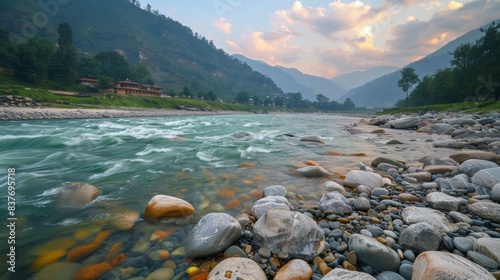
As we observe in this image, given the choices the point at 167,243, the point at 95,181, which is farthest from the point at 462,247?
the point at 95,181

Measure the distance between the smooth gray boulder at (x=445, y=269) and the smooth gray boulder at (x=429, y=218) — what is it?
1164 millimetres

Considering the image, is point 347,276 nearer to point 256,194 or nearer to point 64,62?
point 256,194

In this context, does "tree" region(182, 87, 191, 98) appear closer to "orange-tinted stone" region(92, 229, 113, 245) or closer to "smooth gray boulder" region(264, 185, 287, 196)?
"smooth gray boulder" region(264, 185, 287, 196)

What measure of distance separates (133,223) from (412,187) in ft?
22.8

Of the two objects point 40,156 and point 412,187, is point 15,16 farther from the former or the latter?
point 412,187

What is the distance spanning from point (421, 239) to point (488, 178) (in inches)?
150

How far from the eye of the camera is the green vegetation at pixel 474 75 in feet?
127

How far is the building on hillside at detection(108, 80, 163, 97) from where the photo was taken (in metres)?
72.7

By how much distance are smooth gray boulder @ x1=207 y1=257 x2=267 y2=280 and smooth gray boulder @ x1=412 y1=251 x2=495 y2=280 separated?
186 centimetres

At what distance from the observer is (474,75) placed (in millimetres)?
47250

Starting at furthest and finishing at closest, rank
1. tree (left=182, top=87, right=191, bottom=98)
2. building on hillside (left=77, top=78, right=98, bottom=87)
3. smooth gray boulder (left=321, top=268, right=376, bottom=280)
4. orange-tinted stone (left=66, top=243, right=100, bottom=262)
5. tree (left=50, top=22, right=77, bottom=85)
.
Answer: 1. tree (left=182, top=87, right=191, bottom=98)
2. building on hillside (left=77, top=78, right=98, bottom=87)
3. tree (left=50, top=22, right=77, bottom=85)
4. orange-tinted stone (left=66, top=243, right=100, bottom=262)
5. smooth gray boulder (left=321, top=268, right=376, bottom=280)

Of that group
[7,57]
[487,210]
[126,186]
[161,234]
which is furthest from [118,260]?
[7,57]

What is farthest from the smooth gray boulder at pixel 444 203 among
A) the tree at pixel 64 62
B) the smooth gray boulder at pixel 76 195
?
the tree at pixel 64 62

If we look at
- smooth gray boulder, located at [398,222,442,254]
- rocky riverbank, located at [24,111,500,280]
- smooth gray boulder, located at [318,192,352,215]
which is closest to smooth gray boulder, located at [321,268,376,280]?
rocky riverbank, located at [24,111,500,280]
